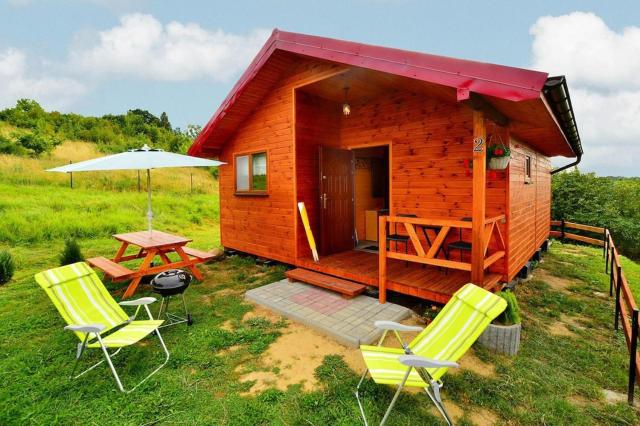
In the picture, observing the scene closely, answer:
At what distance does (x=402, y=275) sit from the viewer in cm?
482

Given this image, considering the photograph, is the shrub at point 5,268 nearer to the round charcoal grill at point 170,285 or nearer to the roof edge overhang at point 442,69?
the round charcoal grill at point 170,285

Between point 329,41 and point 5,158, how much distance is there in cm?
1900

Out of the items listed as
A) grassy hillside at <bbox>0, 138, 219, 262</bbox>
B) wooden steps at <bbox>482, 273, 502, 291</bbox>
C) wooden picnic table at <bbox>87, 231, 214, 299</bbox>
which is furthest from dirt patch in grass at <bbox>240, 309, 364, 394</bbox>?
grassy hillside at <bbox>0, 138, 219, 262</bbox>

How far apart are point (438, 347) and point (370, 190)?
6.17 m

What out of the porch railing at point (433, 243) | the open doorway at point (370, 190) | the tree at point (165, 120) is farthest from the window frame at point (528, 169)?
the tree at point (165, 120)

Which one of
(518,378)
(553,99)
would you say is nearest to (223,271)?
(518,378)

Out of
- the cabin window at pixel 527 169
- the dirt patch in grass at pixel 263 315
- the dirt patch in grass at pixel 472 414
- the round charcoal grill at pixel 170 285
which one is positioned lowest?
the dirt patch in grass at pixel 472 414

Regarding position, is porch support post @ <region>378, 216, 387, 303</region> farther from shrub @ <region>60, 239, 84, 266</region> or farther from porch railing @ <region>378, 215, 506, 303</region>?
shrub @ <region>60, 239, 84, 266</region>

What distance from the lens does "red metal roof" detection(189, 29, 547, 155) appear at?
3.01m

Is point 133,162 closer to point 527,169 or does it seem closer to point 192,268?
point 192,268

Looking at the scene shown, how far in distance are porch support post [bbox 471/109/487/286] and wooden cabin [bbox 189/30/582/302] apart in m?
0.01

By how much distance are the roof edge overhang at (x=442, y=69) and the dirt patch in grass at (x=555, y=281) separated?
9.36 feet

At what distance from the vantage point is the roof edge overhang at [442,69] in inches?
119

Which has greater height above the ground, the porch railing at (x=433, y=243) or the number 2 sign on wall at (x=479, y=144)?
the number 2 sign on wall at (x=479, y=144)
